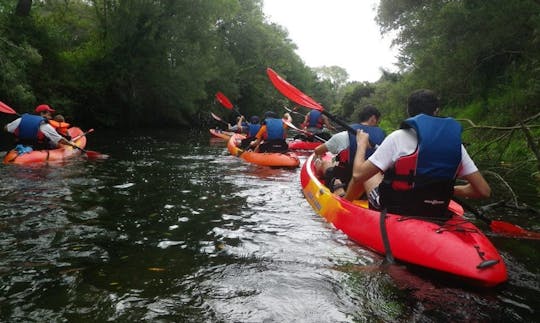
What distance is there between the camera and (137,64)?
63.3ft

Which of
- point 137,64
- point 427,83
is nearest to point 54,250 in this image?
point 427,83

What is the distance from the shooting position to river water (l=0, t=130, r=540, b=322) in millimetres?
2555

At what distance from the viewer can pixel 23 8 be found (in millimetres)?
13828

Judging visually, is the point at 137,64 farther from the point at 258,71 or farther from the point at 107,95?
the point at 258,71

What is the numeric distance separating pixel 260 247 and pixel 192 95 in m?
18.9

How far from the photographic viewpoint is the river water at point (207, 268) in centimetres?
255

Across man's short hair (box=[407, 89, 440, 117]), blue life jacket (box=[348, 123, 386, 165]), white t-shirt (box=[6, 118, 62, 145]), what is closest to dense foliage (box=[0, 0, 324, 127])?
white t-shirt (box=[6, 118, 62, 145])

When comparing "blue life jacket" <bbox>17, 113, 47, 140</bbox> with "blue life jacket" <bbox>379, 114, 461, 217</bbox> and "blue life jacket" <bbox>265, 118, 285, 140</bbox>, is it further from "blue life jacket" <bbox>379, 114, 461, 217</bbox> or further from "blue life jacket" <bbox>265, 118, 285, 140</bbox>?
"blue life jacket" <bbox>379, 114, 461, 217</bbox>

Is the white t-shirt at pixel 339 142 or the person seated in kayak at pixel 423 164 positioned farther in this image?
the white t-shirt at pixel 339 142

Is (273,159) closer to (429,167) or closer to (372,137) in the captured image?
(372,137)

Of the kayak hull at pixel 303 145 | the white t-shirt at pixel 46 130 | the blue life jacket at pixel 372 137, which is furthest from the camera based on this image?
the kayak hull at pixel 303 145

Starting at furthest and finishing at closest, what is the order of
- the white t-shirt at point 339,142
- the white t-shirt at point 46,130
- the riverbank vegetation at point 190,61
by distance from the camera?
the riverbank vegetation at point 190,61 → the white t-shirt at point 46,130 → the white t-shirt at point 339,142

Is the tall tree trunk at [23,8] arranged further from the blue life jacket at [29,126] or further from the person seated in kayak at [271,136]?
the person seated in kayak at [271,136]

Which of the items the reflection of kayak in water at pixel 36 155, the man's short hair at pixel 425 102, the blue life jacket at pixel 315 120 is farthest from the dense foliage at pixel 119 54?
the man's short hair at pixel 425 102
